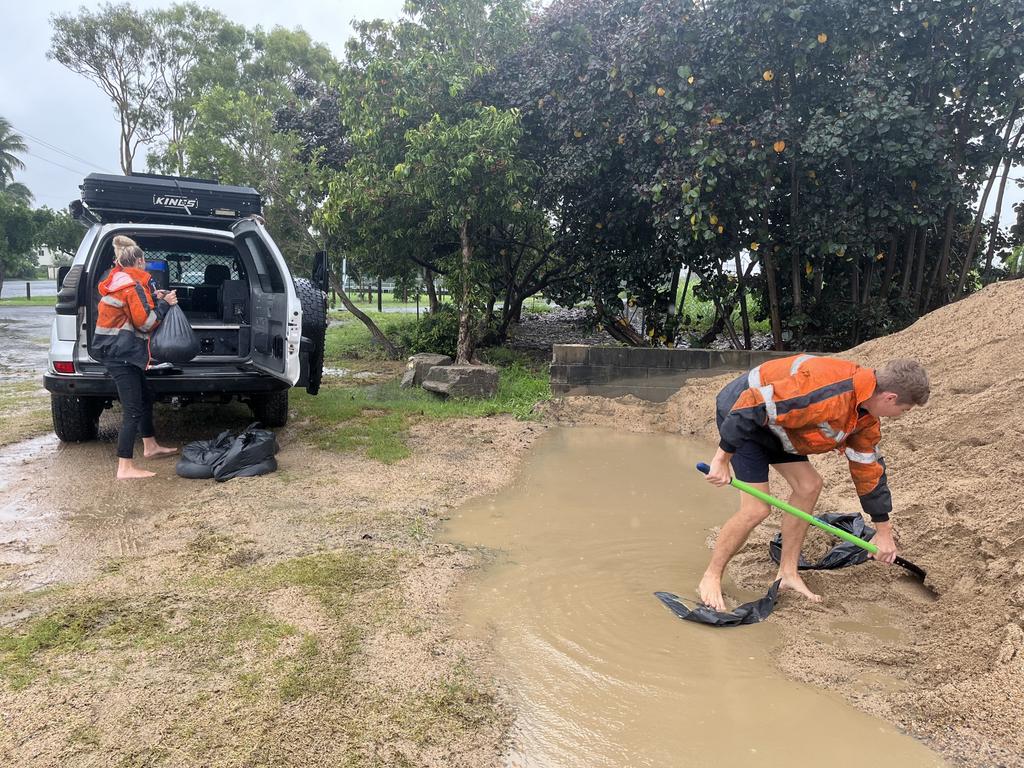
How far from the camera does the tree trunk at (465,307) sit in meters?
9.62

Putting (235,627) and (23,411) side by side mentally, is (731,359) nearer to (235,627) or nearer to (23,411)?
(235,627)

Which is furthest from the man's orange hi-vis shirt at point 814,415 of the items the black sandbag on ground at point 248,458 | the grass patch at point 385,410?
the black sandbag on ground at point 248,458

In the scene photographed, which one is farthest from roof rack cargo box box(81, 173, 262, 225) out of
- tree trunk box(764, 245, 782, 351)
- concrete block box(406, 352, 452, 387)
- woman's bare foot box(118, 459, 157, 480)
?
tree trunk box(764, 245, 782, 351)

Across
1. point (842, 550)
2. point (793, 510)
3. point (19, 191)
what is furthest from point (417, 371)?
point (19, 191)

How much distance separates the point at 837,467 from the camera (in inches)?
210

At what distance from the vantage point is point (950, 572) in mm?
3406

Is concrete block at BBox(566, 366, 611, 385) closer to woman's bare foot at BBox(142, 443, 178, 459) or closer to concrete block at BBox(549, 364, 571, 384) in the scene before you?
concrete block at BBox(549, 364, 571, 384)

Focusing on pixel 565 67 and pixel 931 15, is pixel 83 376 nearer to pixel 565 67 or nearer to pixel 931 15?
pixel 565 67

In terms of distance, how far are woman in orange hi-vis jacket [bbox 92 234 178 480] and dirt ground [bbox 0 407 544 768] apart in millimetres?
418

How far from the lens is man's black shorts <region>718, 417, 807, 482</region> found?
3150 mm

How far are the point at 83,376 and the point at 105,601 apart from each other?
2.73 meters

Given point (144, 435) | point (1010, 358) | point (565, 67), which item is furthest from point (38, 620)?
point (565, 67)

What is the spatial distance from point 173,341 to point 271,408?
138cm

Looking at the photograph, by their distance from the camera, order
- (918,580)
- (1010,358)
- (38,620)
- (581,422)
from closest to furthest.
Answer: (38,620)
(918,580)
(1010,358)
(581,422)
